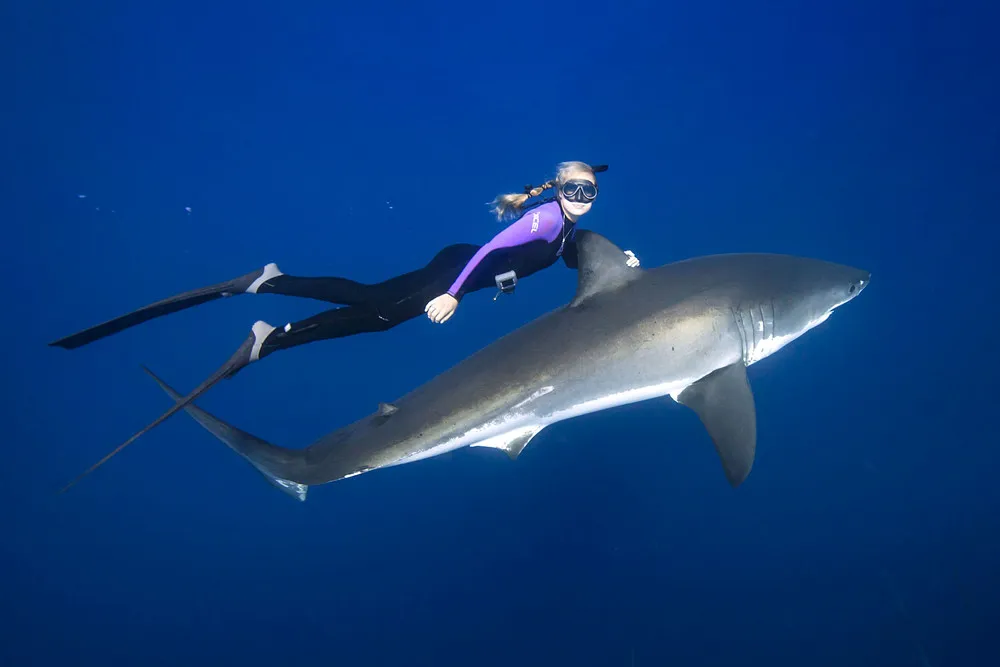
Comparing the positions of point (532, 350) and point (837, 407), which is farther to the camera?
point (837, 407)

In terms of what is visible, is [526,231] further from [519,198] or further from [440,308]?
[440,308]

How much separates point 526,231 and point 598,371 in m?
1.22

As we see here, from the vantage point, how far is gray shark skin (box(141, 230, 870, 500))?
2.93 metres

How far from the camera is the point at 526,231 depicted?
344cm

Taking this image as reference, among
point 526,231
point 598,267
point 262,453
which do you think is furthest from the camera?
point 526,231

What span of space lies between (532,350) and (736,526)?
16.6ft

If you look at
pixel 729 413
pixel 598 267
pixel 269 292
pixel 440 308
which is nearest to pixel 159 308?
pixel 269 292

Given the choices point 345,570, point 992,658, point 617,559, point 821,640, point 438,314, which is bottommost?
point 992,658

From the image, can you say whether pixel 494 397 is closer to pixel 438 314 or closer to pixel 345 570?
pixel 438 314

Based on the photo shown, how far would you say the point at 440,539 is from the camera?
6.51 metres

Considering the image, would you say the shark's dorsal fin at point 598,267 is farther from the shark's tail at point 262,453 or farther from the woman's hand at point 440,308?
the shark's tail at point 262,453

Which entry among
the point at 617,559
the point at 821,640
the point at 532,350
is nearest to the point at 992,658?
the point at 821,640

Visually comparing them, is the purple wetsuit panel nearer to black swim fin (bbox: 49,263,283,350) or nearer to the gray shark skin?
the gray shark skin

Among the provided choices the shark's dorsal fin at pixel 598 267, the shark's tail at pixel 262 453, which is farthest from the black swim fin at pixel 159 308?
the shark's dorsal fin at pixel 598 267
